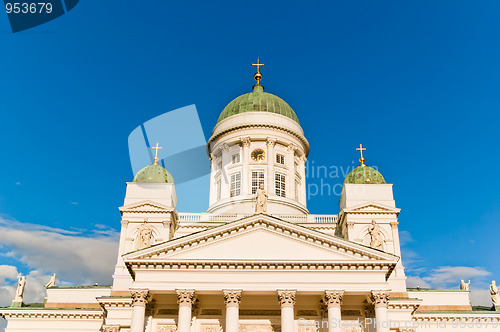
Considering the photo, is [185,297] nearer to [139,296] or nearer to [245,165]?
[139,296]

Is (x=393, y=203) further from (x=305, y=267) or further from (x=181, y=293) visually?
(x=181, y=293)

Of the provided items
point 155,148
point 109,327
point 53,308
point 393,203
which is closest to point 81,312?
point 53,308

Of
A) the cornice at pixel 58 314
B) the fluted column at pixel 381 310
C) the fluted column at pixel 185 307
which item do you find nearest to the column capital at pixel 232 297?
the fluted column at pixel 185 307

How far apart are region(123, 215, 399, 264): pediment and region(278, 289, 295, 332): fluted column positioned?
6.17ft

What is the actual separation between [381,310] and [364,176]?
57.5 ft

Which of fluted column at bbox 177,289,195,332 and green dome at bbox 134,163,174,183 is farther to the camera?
green dome at bbox 134,163,174,183

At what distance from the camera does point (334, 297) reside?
28000 mm

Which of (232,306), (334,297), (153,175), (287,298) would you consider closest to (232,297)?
(232,306)

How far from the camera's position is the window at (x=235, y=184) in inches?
1846

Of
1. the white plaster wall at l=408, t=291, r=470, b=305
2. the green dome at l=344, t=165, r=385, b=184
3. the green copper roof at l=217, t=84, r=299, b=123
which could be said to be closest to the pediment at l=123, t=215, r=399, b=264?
the white plaster wall at l=408, t=291, r=470, b=305

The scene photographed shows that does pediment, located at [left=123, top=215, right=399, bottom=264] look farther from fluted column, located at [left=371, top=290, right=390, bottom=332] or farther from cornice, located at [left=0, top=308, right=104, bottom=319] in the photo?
cornice, located at [left=0, top=308, right=104, bottom=319]

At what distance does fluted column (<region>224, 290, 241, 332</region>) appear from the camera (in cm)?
2758

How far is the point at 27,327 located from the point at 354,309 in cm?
2530

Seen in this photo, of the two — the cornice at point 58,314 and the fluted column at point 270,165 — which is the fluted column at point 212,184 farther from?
the cornice at point 58,314
